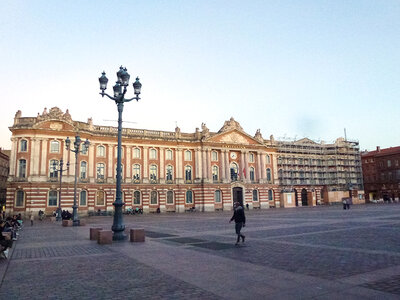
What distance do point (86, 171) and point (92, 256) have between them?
1571 inches

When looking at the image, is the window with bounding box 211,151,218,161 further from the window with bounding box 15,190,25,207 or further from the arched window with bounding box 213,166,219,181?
the window with bounding box 15,190,25,207

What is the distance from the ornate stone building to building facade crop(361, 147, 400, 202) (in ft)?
123

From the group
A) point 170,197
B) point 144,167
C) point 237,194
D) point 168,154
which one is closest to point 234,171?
point 237,194

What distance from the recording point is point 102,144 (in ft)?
165

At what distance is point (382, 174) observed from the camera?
83.7m

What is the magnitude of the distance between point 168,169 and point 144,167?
14.6 ft

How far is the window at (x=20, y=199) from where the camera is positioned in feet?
142

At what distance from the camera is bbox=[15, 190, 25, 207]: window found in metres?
43.2

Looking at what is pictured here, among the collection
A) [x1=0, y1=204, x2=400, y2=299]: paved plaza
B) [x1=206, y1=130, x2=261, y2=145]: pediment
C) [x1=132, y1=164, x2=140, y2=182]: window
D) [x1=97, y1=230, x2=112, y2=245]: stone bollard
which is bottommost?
[x1=0, y1=204, x2=400, y2=299]: paved plaza

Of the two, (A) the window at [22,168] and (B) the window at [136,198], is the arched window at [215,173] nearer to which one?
(B) the window at [136,198]

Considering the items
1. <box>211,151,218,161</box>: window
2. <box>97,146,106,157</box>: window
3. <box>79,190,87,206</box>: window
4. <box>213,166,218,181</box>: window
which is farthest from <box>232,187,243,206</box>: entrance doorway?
<box>79,190,87,206</box>: window

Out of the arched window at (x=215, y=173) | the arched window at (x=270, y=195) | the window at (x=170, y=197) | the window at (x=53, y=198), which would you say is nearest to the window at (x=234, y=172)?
the arched window at (x=215, y=173)

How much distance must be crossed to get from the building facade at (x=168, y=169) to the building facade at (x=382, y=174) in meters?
15.1

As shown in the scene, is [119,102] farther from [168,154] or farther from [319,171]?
[319,171]
